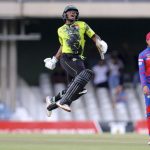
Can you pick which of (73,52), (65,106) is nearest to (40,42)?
(73,52)

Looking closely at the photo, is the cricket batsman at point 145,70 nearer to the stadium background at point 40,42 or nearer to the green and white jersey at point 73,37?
the green and white jersey at point 73,37

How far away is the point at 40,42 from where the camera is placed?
29.4 metres

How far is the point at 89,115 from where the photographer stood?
2598cm

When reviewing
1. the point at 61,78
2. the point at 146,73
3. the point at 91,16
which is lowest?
the point at 146,73

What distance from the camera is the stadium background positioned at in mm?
25344

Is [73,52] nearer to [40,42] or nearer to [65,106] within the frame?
[65,106]

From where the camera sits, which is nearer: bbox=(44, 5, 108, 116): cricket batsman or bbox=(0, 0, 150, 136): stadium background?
bbox=(44, 5, 108, 116): cricket batsman

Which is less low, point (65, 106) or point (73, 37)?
point (73, 37)

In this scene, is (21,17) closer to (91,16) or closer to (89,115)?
(91,16)

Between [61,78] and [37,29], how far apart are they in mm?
2575

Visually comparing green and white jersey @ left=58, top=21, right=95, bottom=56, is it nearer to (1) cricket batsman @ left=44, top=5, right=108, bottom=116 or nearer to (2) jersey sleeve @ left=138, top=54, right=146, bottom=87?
(1) cricket batsman @ left=44, top=5, right=108, bottom=116

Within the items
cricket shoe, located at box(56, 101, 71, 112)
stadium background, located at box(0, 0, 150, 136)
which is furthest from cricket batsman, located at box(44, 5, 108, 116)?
stadium background, located at box(0, 0, 150, 136)

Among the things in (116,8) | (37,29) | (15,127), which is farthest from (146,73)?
(37,29)

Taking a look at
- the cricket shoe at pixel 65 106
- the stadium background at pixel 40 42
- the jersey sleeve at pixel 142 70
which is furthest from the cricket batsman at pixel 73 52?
the stadium background at pixel 40 42
